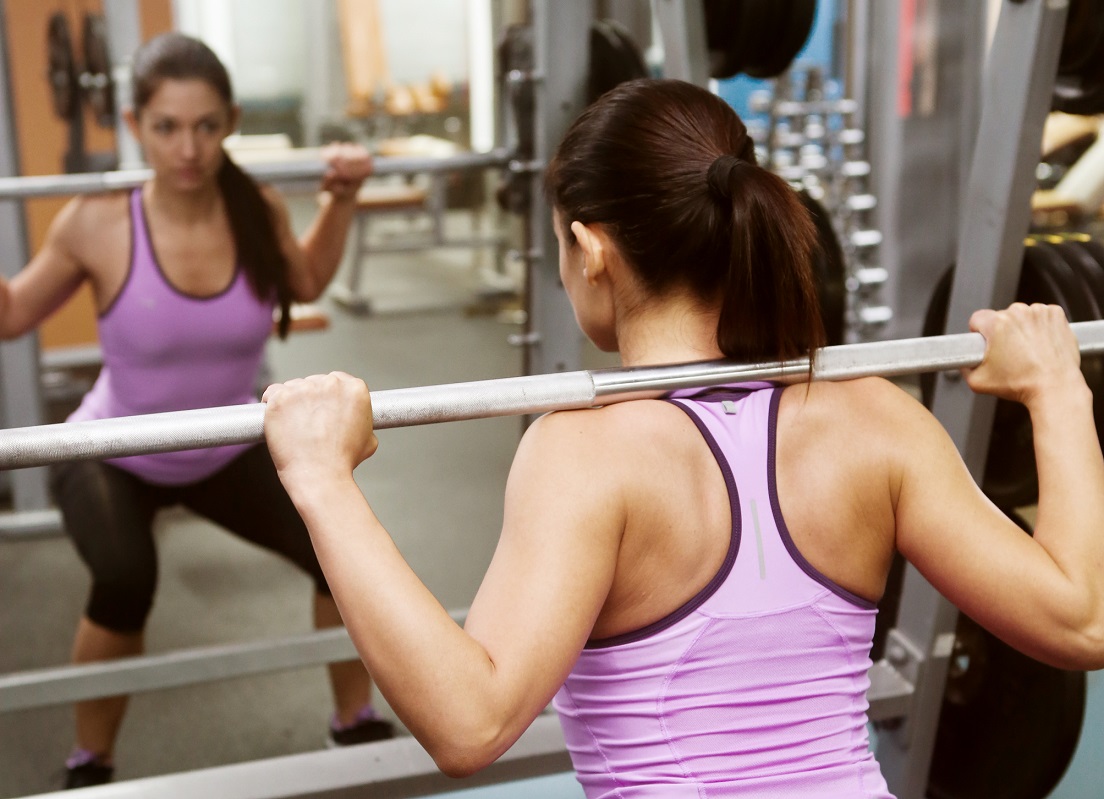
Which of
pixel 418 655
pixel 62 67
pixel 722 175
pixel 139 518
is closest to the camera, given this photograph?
pixel 418 655

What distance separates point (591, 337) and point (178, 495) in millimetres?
1177

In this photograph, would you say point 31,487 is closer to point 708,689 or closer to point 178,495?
point 178,495

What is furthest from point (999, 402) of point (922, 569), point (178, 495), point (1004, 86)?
point (178, 495)

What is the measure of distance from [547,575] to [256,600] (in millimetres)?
2368

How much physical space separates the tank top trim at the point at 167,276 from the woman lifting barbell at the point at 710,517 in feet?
3.97

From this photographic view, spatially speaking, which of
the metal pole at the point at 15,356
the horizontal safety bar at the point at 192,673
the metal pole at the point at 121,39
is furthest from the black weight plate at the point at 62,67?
the horizontal safety bar at the point at 192,673

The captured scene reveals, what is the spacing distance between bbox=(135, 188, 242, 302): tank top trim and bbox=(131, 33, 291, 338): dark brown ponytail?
0.03 m

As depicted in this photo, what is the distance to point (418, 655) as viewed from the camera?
30.7 inches

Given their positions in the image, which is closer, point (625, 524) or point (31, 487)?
point (625, 524)

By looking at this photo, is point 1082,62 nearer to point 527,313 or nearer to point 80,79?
point 527,313

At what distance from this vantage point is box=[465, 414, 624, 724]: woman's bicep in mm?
810

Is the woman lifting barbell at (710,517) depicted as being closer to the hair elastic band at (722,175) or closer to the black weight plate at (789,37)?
the hair elastic band at (722,175)

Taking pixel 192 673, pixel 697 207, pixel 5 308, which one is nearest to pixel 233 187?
pixel 5 308

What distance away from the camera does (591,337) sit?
1055mm
